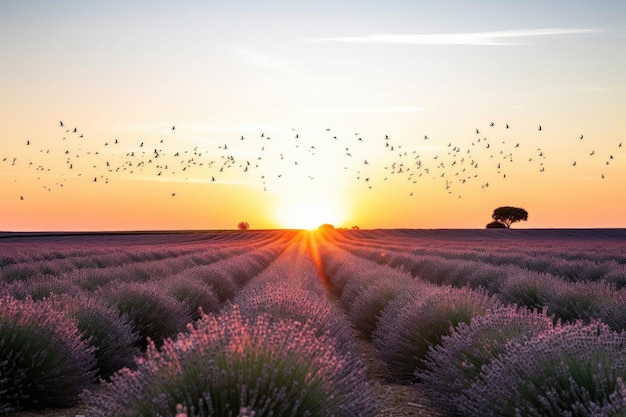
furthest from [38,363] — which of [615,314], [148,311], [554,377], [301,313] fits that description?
[615,314]

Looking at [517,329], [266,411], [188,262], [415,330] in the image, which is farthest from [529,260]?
[266,411]

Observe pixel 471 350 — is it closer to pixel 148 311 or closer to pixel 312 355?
pixel 312 355

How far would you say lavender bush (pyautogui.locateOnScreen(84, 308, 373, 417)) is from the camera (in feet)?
10.4

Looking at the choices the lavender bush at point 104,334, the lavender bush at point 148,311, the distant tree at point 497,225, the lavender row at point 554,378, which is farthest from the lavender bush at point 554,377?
the distant tree at point 497,225

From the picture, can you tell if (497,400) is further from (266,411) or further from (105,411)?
(105,411)

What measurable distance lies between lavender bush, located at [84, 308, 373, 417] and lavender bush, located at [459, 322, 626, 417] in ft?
2.78

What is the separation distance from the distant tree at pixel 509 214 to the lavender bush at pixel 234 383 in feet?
300

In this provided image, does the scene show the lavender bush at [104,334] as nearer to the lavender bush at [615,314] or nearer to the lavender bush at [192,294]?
the lavender bush at [192,294]

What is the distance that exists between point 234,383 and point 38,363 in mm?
2958

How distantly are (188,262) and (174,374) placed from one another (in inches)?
650

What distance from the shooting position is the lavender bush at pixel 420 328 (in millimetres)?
6480

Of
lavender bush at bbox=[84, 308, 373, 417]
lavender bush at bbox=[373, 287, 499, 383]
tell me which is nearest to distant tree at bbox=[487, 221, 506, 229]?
lavender bush at bbox=[373, 287, 499, 383]

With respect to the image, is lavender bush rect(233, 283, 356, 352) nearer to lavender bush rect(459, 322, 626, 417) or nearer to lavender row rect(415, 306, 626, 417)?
lavender row rect(415, 306, 626, 417)

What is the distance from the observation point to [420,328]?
6.55 m
